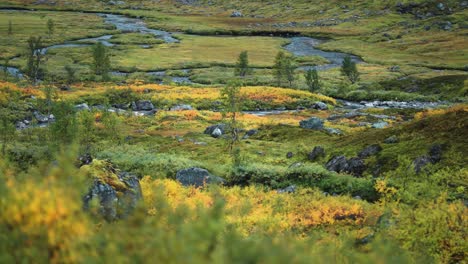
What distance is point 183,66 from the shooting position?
458ft

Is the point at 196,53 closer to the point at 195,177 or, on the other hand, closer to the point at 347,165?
the point at 347,165

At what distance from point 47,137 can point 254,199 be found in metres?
29.9

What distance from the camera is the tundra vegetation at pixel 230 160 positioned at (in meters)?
7.43

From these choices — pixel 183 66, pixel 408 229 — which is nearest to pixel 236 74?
pixel 183 66

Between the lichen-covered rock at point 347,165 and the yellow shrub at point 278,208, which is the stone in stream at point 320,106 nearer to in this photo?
the lichen-covered rock at point 347,165

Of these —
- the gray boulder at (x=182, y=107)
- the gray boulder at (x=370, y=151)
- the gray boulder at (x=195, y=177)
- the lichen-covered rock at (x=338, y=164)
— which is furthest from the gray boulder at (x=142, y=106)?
the gray boulder at (x=370, y=151)

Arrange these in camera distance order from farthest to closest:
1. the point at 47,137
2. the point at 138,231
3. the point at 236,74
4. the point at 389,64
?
the point at 389,64
the point at 236,74
the point at 47,137
the point at 138,231

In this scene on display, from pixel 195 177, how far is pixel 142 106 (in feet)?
175

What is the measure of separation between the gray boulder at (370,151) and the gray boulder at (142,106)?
54391 mm

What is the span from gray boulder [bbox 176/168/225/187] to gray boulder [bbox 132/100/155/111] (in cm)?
5212

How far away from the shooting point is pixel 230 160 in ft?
146

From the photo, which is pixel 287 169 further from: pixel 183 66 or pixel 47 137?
pixel 183 66

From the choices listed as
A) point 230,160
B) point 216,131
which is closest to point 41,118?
point 216,131

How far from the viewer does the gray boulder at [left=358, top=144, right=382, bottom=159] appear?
38281 millimetres
